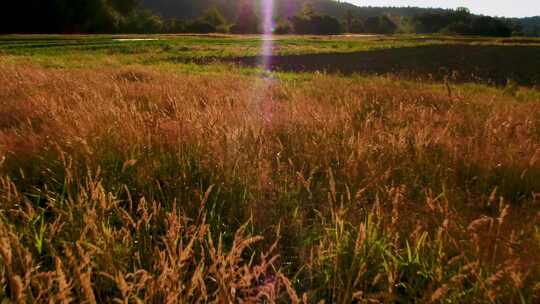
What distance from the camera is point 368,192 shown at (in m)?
2.29

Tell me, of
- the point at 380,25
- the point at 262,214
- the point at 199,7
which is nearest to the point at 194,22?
the point at 380,25

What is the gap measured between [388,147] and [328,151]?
1.51 feet

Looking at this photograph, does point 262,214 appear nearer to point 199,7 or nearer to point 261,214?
point 261,214

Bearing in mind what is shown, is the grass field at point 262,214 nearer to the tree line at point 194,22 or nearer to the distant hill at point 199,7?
the tree line at point 194,22

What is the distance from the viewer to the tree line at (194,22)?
155ft

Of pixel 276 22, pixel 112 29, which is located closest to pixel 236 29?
pixel 276 22

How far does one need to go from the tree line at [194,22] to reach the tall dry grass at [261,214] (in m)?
54.7

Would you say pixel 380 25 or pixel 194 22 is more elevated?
pixel 380 25

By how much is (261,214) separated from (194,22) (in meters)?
80.1

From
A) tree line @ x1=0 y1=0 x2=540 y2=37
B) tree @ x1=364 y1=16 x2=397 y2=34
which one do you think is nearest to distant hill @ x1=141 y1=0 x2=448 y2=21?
tree @ x1=364 y1=16 x2=397 y2=34

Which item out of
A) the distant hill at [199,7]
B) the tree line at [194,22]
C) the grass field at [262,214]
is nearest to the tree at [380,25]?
the tree line at [194,22]

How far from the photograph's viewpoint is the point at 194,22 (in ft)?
248

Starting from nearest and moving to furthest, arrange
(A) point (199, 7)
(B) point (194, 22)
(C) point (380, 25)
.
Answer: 1. (B) point (194, 22)
2. (C) point (380, 25)
3. (A) point (199, 7)

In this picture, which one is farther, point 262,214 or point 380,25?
point 380,25
